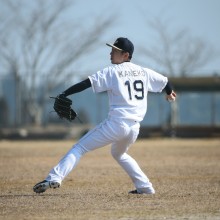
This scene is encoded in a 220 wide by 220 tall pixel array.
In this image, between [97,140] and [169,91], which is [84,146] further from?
[169,91]

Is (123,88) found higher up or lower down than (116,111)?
higher up

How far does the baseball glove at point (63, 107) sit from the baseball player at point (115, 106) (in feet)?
0.46

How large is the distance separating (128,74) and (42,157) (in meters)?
9.30

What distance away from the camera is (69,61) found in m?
37.1

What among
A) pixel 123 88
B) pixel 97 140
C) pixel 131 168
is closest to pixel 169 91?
pixel 123 88

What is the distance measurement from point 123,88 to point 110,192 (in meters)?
1.72

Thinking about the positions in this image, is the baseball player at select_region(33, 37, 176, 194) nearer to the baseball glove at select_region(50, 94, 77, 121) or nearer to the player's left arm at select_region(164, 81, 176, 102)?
the baseball glove at select_region(50, 94, 77, 121)

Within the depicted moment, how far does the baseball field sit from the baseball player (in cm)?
50

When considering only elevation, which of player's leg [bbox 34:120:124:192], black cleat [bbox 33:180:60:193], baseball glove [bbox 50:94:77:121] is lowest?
black cleat [bbox 33:180:60:193]

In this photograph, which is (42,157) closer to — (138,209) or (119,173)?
(119,173)

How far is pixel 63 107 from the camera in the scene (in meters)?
9.29

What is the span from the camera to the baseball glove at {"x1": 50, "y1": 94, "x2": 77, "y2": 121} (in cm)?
910

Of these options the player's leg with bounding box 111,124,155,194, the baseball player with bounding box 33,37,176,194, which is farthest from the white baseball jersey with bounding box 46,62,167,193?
the player's leg with bounding box 111,124,155,194

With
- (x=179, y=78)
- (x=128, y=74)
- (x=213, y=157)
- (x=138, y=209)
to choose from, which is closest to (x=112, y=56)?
(x=128, y=74)
